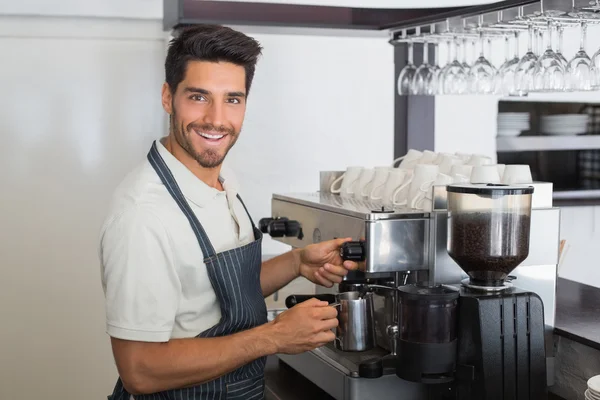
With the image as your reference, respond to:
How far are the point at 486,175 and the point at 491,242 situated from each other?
0.27 m

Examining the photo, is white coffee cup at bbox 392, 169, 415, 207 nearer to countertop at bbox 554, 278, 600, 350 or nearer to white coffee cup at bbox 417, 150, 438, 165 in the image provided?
white coffee cup at bbox 417, 150, 438, 165

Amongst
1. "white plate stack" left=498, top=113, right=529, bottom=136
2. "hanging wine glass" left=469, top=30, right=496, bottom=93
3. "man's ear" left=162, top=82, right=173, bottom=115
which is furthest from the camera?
"white plate stack" left=498, top=113, right=529, bottom=136

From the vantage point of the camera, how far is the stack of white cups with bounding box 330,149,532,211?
2047 millimetres

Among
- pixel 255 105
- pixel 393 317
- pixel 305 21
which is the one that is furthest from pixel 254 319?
pixel 255 105

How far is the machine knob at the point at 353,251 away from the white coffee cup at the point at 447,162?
1.76 feet

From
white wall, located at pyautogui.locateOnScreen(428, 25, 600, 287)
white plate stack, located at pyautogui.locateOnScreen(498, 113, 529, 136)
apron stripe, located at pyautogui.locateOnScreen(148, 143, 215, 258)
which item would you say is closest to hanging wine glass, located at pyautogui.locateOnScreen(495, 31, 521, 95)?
apron stripe, located at pyautogui.locateOnScreen(148, 143, 215, 258)

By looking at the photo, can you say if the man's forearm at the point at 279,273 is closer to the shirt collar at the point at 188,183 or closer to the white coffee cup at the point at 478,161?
the shirt collar at the point at 188,183

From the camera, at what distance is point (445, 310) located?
1747mm

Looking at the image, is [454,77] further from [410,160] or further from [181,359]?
[181,359]

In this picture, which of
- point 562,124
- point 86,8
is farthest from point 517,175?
point 562,124

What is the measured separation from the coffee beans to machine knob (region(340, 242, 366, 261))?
21 centimetres

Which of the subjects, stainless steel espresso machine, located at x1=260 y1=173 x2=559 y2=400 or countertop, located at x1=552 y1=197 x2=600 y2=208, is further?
countertop, located at x1=552 y1=197 x2=600 y2=208

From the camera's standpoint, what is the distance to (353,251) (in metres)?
1.88

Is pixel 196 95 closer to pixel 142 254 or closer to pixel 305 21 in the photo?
pixel 142 254
